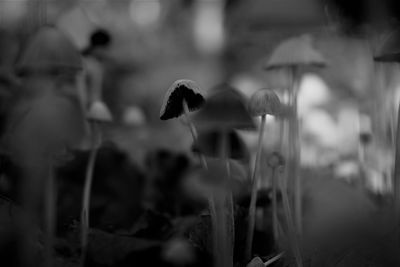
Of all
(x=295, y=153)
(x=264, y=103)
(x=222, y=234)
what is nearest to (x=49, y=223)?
(x=222, y=234)

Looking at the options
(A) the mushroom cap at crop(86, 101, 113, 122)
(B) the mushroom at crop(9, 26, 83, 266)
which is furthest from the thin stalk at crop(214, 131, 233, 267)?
(A) the mushroom cap at crop(86, 101, 113, 122)

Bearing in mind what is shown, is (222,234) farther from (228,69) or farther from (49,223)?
(228,69)

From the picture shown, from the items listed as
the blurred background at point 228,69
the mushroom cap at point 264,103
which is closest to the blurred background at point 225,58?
the blurred background at point 228,69

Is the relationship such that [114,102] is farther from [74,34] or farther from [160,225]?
[160,225]

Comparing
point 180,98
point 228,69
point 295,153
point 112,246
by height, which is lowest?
point 112,246

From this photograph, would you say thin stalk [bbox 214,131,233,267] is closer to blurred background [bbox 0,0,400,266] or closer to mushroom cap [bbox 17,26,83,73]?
blurred background [bbox 0,0,400,266]

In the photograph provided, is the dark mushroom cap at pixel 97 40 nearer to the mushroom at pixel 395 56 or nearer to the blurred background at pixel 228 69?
the blurred background at pixel 228 69
